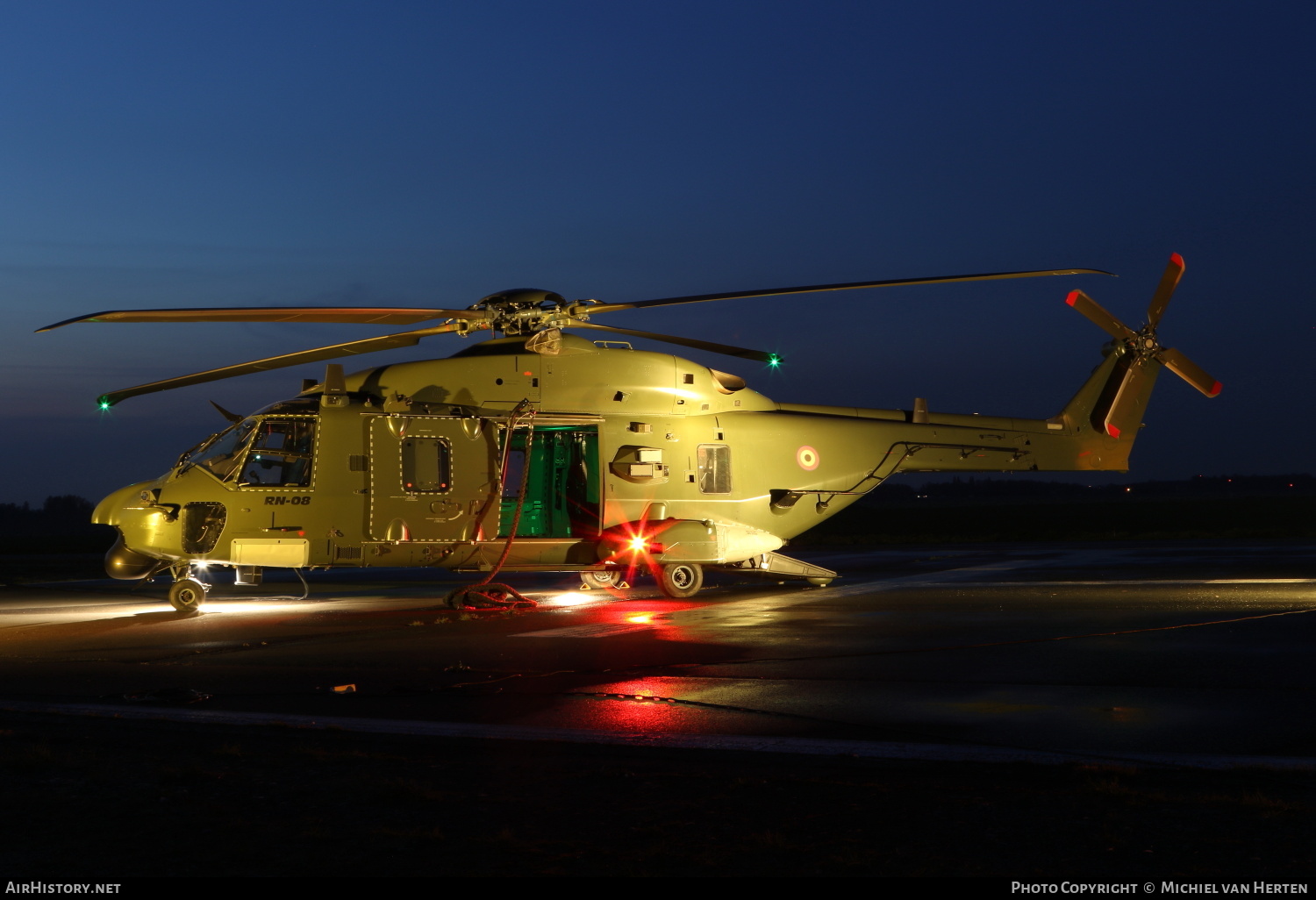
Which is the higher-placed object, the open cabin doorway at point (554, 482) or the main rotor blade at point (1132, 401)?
the main rotor blade at point (1132, 401)

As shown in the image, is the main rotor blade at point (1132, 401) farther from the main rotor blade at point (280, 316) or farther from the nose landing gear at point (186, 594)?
the nose landing gear at point (186, 594)

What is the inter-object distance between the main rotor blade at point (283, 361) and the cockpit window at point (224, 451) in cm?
78

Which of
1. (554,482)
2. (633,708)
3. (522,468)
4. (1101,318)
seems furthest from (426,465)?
(1101,318)

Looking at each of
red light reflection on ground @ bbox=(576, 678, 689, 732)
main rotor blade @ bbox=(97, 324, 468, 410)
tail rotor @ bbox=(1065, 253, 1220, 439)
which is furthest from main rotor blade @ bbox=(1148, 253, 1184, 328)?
red light reflection on ground @ bbox=(576, 678, 689, 732)

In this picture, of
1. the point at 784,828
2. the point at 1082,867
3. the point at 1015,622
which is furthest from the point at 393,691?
the point at 1015,622

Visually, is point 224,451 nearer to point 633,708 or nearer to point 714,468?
point 714,468

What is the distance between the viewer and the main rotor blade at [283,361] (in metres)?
15.0

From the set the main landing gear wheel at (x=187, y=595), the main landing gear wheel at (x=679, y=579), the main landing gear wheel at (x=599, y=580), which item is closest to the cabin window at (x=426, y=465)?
the main landing gear wheel at (x=187, y=595)

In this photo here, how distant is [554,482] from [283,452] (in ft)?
14.1

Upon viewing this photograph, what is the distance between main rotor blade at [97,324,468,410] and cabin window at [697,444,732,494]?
4.58m

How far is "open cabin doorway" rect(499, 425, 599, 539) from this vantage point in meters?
16.4

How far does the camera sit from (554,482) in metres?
17.5

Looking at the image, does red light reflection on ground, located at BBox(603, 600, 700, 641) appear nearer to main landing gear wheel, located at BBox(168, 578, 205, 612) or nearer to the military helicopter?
the military helicopter

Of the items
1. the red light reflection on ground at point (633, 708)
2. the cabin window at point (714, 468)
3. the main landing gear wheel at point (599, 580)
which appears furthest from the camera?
the main landing gear wheel at point (599, 580)
